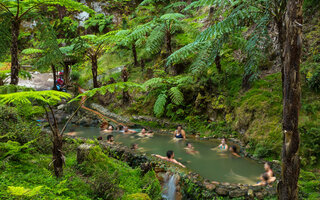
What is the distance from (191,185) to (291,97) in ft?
7.95

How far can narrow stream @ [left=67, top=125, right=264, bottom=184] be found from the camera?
4340mm

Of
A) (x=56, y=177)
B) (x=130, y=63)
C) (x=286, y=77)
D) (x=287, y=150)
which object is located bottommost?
(x=56, y=177)

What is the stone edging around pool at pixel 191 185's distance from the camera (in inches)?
132

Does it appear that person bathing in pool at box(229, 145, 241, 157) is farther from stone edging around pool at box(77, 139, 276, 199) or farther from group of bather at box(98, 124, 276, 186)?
stone edging around pool at box(77, 139, 276, 199)

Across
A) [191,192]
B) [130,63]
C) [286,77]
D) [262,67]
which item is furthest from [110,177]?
[130,63]

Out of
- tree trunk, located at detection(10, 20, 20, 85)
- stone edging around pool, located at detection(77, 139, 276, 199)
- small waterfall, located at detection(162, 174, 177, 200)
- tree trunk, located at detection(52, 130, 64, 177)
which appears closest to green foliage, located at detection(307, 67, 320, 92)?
stone edging around pool, located at detection(77, 139, 276, 199)

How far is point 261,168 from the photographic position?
448cm

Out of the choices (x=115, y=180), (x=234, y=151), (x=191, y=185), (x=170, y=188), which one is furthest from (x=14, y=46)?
(x=234, y=151)

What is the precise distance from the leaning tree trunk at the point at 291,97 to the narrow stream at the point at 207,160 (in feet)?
6.58

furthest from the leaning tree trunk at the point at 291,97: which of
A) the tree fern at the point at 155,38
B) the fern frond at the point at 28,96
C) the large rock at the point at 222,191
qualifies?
the tree fern at the point at 155,38

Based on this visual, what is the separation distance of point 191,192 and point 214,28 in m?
3.01

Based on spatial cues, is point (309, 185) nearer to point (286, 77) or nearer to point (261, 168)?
point (261, 168)

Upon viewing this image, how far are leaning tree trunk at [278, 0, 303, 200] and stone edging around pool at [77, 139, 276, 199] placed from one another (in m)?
1.16

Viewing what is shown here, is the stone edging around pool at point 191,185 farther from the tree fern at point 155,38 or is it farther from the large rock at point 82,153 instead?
the tree fern at point 155,38
